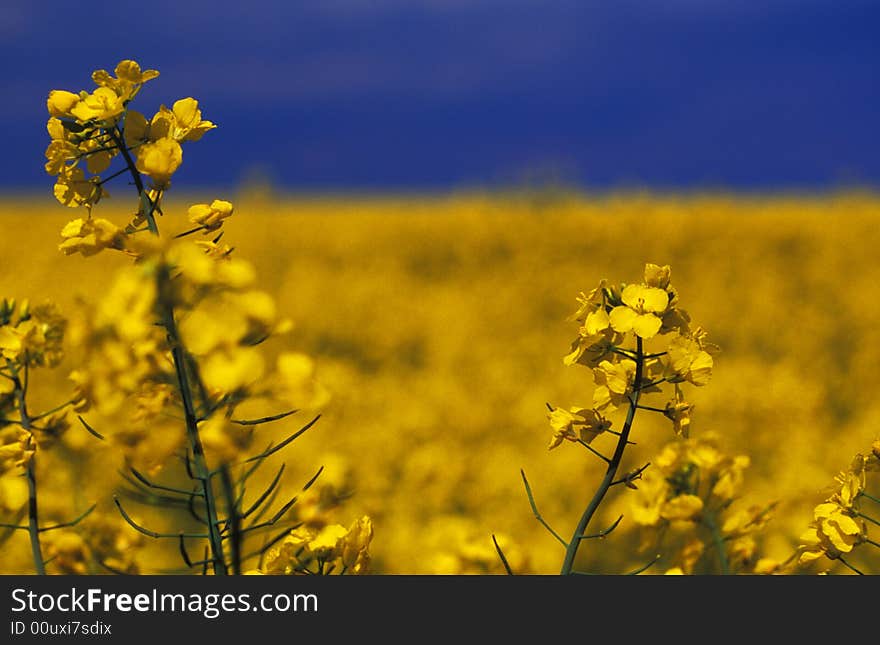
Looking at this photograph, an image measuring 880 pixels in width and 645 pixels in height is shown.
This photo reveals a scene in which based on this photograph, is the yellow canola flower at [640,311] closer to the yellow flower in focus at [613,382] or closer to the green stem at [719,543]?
the yellow flower in focus at [613,382]

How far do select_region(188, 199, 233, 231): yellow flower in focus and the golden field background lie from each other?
186 mm

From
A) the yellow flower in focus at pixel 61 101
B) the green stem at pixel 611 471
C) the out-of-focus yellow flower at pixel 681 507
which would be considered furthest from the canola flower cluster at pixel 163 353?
the out-of-focus yellow flower at pixel 681 507

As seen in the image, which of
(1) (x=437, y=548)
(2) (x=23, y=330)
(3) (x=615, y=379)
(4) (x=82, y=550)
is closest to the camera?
(3) (x=615, y=379)

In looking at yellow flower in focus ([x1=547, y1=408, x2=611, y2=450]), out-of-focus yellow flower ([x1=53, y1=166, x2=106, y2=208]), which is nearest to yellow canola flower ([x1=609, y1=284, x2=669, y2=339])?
yellow flower in focus ([x1=547, y1=408, x2=611, y2=450])

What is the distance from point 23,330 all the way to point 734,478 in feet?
4.59

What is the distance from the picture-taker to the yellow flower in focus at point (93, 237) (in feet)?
3.84

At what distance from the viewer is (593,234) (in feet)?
43.5

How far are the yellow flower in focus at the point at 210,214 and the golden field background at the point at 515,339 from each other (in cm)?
19

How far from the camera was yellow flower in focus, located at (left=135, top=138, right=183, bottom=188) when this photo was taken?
1.19 m

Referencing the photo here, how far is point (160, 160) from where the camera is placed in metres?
1.20

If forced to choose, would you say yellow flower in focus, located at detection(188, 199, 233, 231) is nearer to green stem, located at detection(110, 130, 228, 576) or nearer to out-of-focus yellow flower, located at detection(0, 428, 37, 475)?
green stem, located at detection(110, 130, 228, 576)

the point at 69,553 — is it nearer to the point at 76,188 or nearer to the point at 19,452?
the point at 19,452
